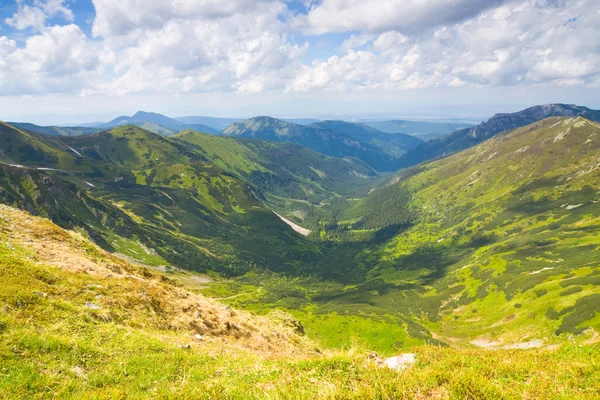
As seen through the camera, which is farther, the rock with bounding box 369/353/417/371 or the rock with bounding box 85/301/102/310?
the rock with bounding box 85/301/102/310

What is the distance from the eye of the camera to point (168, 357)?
14.7 m

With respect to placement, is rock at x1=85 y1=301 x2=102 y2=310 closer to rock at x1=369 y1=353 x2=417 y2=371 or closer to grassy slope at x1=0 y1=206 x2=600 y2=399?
grassy slope at x1=0 y1=206 x2=600 y2=399

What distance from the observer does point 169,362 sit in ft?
46.4

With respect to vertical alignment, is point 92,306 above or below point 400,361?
above

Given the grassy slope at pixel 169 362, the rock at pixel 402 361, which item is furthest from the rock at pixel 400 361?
the grassy slope at pixel 169 362

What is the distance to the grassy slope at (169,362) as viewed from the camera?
9.19 meters

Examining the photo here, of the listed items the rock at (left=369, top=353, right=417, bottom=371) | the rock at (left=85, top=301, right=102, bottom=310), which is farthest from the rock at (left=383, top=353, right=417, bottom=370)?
the rock at (left=85, top=301, right=102, bottom=310)

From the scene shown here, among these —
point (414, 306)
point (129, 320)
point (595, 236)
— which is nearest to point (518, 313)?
point (414, 306)

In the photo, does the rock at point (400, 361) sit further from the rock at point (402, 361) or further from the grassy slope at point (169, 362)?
the grassy slope at point (169, 362)

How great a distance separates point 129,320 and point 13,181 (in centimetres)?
23762

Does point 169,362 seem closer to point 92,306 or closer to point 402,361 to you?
point 92,306

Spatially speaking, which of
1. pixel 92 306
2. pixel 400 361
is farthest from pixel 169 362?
pixel 400 361

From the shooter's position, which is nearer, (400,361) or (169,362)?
(400,361)

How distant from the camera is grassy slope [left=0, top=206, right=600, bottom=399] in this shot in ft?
30.1
